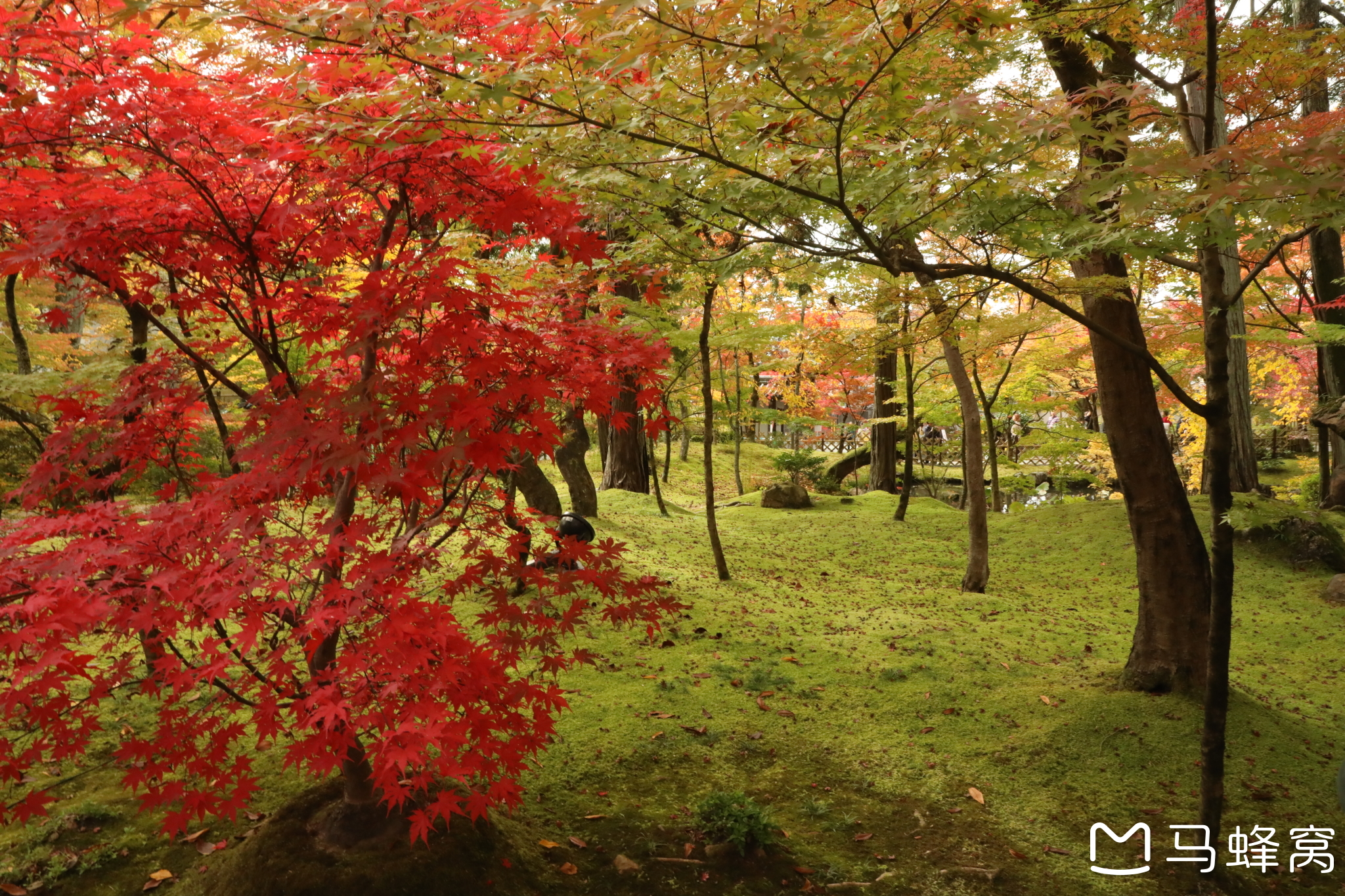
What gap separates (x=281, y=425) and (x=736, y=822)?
2.69 meters

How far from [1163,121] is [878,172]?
15.4 feet

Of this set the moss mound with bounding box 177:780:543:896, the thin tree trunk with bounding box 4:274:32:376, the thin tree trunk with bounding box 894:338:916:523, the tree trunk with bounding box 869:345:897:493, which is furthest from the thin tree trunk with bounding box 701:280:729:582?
the tree trunk with bounding box 869:345:897:493

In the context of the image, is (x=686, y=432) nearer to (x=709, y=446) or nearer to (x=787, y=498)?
(x=787, y=498)

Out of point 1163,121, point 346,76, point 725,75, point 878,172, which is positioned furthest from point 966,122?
point 1163,121

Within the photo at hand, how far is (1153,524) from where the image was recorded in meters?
4.73

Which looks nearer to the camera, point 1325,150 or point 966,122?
point 1325,150

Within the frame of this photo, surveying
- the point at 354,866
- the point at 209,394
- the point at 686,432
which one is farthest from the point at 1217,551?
the point at 686,432

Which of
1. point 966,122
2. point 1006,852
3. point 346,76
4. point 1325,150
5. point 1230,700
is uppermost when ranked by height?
point 346,76

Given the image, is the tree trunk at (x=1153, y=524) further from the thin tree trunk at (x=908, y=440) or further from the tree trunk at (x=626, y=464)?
the tree trunk at (x=626, y=464)

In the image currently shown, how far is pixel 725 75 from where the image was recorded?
2.74 metres

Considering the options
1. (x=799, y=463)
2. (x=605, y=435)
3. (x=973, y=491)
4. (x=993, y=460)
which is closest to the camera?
(x=973, y=491)

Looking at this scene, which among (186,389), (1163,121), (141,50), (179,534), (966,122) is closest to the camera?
(179,534)

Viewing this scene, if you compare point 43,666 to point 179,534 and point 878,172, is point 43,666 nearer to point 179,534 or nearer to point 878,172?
point 179,534

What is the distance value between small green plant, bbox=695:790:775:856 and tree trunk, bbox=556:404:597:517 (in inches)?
230
